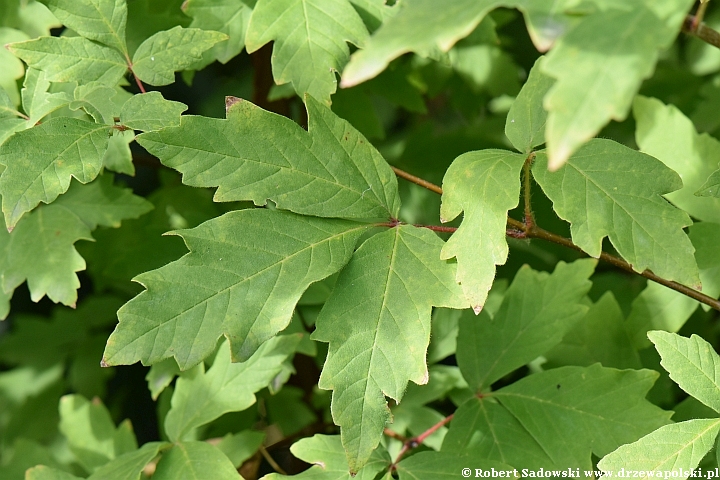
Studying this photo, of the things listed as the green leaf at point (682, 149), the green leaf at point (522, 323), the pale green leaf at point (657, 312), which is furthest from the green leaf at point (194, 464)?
the green leaf at point (682, 149)

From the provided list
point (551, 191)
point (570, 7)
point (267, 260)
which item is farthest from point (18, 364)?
point (570, 7)

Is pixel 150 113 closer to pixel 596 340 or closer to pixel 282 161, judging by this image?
pixel 282 161

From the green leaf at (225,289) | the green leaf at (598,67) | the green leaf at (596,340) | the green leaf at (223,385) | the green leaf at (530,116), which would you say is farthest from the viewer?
the green leaf at (596,340)

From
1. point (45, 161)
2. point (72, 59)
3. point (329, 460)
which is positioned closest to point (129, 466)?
point (329, 460)

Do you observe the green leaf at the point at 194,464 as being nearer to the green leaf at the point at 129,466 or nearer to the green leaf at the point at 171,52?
the green leaf at the point at 129,466

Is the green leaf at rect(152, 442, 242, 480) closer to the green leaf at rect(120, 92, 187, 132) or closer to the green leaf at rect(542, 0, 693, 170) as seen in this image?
the green leaf at rect(120, 92, 187, 132)

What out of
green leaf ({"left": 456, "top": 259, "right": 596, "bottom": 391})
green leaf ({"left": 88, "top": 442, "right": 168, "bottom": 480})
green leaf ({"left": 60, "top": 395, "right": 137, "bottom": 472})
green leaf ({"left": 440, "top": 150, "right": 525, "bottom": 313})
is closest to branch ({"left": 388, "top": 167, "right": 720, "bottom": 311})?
green leaf ({"left": 440, "top": 150, "right": 525, "bottom": 313})
